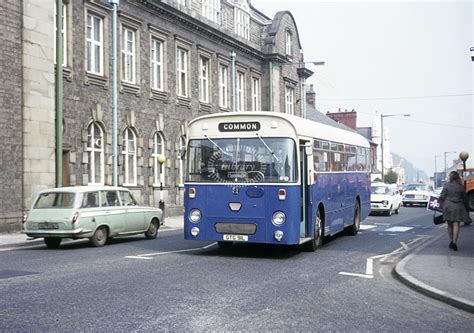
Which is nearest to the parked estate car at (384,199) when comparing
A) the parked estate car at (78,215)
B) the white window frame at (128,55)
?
the white window frame at (128,55)

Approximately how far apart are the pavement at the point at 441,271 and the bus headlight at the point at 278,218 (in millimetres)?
2399

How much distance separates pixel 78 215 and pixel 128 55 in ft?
46.7

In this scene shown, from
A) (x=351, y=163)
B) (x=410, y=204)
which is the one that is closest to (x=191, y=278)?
(x=351, y=163)

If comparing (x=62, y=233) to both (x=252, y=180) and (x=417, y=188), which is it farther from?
(x=417, y=188)

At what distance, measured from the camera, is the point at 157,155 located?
97.6ft

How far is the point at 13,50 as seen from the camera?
2067 centimetres

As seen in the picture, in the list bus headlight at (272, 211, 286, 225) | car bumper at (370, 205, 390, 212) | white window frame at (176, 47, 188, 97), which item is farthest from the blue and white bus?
white window frame at (176, 47, 188, 97)

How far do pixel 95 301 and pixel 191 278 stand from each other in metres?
2.33

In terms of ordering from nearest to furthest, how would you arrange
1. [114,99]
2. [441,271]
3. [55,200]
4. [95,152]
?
[441,271] → [55,200] → [114,99] → [95,152]

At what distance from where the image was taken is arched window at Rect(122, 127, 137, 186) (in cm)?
2725

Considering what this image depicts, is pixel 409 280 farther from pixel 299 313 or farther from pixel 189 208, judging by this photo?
pixel 189 208

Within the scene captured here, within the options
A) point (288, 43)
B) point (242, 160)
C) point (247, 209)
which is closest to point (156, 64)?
point (288, 43)

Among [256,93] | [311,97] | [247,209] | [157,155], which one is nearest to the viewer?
[247,209]

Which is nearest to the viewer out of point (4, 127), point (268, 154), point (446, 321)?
point (446, 321)
